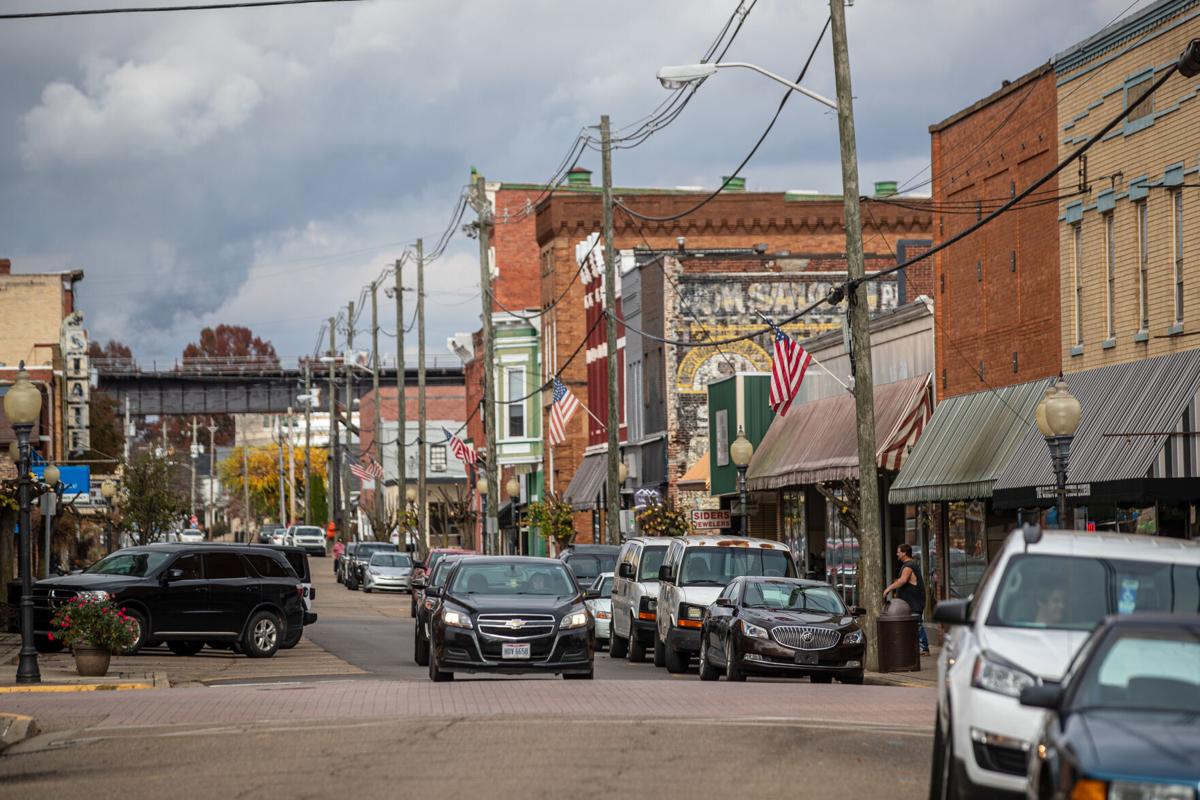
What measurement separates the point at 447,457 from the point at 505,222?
3316 cm

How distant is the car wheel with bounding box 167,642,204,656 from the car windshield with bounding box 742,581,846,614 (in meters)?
11.6

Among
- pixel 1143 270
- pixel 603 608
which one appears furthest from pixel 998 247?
pixel 603 608

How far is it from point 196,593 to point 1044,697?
2323 centimetres

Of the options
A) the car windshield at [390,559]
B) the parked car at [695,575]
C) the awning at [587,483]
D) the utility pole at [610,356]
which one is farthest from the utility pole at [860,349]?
the car windshield at [390,559]

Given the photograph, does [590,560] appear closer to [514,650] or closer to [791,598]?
[791,598]

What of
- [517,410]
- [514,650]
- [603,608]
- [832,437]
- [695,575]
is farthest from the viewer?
[517,410]

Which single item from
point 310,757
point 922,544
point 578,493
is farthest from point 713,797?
point 578,493

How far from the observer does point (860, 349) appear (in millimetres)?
26984

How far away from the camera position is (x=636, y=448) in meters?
58.2

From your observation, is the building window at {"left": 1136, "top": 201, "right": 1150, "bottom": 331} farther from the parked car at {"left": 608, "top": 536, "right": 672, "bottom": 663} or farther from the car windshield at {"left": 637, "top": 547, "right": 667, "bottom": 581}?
the car windshield at {"left": 637, "top": 547, "right": 667, "bottom": 581}

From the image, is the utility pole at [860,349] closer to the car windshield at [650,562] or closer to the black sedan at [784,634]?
the black sedan at [784,634]

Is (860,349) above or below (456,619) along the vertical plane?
above

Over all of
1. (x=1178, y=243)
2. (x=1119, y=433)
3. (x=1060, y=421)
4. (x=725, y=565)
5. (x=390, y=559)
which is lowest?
(x=390, y=559)

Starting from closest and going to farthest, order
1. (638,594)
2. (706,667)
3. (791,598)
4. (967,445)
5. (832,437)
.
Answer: (791,598) < (706,667) < (638,594) < (967,445) < (832,437)
